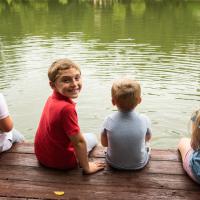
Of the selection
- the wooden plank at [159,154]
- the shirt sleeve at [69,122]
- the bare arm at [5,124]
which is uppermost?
the shirt sleeve at [69,122]

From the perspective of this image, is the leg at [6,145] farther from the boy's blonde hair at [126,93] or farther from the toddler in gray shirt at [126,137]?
the boy's blonde hair at [126,93]

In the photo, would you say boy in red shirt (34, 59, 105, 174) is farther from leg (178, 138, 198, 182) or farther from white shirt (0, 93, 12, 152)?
leg (178, 138, 198, 182)

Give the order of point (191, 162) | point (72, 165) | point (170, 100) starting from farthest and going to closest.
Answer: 1. point (170, 100)
2. point (72, 165)
3. point (191, 162)

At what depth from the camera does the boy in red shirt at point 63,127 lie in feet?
11.8

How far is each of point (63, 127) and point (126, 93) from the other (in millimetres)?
637

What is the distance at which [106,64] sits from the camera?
11.7 metres

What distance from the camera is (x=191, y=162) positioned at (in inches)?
141

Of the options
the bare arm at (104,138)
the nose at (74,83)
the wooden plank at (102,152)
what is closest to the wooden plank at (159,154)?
the wooden plank at (102,152)

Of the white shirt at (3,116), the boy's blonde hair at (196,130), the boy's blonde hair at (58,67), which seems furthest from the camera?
the white shirt at (3,116)

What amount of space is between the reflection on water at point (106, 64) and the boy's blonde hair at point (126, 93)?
2.79 metres

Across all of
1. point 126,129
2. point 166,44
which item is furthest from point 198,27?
point 126,129

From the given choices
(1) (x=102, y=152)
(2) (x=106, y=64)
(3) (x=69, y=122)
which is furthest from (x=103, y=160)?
(2) (x=106, y=64)

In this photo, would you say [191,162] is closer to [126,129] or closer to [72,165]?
[126,129]

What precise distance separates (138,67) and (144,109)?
3649 millimetres
